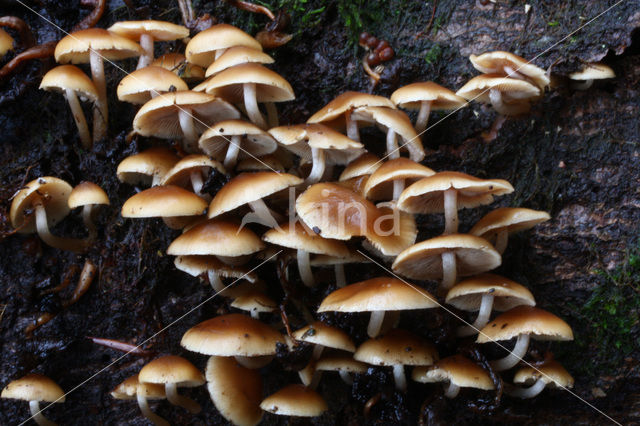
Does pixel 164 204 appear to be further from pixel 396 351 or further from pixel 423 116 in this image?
pixel 423 116

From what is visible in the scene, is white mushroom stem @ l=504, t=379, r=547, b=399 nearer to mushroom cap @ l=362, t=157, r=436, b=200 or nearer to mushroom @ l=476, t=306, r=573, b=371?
mushroom @ l=476, t=306, r=573, b=371

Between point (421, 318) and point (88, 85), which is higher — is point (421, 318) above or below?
below

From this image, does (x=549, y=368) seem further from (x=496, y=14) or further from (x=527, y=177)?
(x=496, y=14)

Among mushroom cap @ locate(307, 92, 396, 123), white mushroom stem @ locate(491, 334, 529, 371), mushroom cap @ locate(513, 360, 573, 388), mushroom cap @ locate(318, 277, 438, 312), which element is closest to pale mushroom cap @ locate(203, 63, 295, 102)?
mushroom cap @ locate(307, 92, 396, 123)

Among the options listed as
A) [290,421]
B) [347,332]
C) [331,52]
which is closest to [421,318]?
[347,332]

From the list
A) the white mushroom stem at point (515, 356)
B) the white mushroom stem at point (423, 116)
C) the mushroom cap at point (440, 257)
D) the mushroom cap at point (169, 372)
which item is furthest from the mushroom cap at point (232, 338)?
the white mushroom stem at point (423, 116)

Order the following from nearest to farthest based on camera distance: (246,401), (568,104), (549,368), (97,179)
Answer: (549,368) → (246,401) → (568,104) → (97,179)
